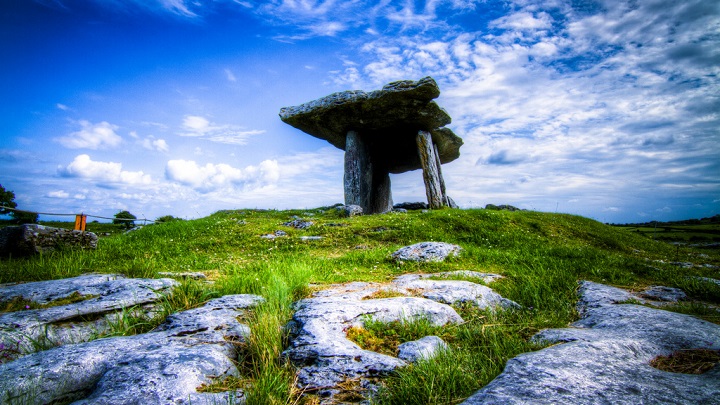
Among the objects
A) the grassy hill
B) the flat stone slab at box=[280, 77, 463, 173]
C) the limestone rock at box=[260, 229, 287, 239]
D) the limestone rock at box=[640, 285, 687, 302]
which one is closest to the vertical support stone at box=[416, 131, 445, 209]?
the flat stone slab at box=[280, 77, 463, 173]

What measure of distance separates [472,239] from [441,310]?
8725 millimetres

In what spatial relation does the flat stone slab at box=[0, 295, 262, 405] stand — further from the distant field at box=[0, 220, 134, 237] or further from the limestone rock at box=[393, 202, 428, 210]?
the limestone rock at box=[393, 202, 428, 210]

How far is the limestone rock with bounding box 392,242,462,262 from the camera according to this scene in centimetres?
884

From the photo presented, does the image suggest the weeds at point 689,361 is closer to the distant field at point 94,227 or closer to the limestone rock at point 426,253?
the limestone rock at point 426,253

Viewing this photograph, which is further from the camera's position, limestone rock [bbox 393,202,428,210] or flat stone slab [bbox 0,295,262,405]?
limestone rock [bbox 393,202,428,210]

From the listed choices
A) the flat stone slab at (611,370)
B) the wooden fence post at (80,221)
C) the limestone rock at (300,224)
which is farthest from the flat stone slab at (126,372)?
the wooden fence post at (80,221)

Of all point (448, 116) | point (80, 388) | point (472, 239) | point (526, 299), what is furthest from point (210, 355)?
point (448, 116)

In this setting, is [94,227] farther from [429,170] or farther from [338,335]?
[338,335]

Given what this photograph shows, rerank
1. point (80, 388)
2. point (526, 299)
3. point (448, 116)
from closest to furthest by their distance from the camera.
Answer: point (80, 388) < point (526, 299) < point (448, 116)

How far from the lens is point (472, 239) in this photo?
12.5 metres

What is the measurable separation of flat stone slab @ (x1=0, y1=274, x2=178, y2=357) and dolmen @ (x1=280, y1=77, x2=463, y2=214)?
15814mm

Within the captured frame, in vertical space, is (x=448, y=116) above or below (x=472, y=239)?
above

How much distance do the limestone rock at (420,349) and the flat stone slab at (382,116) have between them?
16.3 metres

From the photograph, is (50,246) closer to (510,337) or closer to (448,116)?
(510,337)
